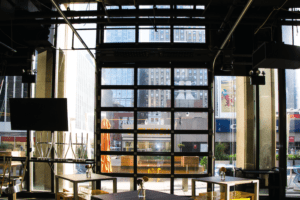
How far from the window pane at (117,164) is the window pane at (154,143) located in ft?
1.36

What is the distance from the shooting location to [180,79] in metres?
7.72

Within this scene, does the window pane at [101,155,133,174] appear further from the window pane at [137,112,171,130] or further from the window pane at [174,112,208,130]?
the window pane at [174,112,208,130]

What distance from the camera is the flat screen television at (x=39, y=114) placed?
716cm

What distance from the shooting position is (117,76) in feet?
25.5

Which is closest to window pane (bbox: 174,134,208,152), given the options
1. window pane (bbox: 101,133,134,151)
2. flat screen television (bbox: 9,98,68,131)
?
window pane (bbox: 101,133,134,151)

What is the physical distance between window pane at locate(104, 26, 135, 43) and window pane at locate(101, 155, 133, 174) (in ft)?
9.35

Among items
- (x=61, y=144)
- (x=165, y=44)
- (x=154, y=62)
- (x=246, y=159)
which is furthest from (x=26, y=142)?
(x=246, y=159)

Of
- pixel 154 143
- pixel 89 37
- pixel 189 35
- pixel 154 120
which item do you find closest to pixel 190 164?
pixel 154 143

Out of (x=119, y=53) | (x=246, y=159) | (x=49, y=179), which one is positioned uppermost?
(x=119, y=53)

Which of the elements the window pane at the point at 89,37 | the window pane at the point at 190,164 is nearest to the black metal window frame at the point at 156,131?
the window pane at the point at 190,164

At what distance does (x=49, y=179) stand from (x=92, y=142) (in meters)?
1.36

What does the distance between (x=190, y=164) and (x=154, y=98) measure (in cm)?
180

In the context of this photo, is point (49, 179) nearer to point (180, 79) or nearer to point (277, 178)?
point (180, 79)

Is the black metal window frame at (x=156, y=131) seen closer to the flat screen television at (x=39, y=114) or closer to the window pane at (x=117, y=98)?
the window pane at (x=117, y=98)
